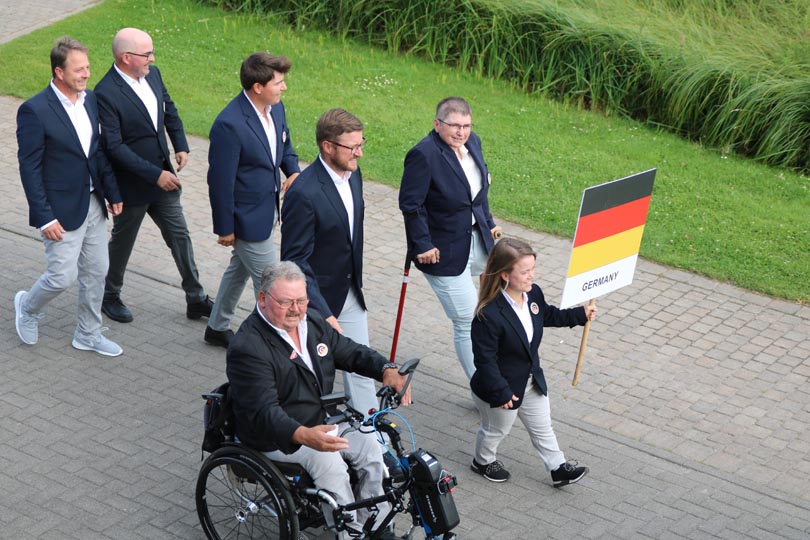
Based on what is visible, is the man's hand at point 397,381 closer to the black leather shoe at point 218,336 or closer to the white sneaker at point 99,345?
the black leather shoe at point 218,336

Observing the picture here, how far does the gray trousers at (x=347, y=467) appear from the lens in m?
5.32

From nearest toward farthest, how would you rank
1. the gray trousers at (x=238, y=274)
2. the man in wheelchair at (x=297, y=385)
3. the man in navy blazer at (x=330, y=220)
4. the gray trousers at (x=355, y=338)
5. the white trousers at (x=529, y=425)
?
the man in wheelchair at (x=297, y=385) → the man in navy blazer at (x=330, y=220) → the white trousers at (x=529, y=425) → the gray trousers at (x=355, y=338) → the gray trousers at (x=238, y=274)

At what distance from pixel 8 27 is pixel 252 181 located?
8972 millimetres

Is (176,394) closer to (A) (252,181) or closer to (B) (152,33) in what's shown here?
(A) (252,181)

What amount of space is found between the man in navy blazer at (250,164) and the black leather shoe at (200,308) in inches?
26.1

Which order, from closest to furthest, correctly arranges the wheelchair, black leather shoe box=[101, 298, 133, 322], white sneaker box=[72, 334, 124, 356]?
1. the wheelchair
2. white sneaker box=[72, 334, 124, 356]
3. black leather shoe box=[101, 298, 133, 322]

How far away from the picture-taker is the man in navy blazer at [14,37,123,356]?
7.02 meters

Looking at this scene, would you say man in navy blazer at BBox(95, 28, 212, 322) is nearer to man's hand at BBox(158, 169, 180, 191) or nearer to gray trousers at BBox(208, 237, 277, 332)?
man's hand at BBox(158, 169, 180, 191)

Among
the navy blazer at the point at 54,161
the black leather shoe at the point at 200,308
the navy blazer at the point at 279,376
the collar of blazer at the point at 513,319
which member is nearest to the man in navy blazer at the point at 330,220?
the navy blazer at the point at 279,376

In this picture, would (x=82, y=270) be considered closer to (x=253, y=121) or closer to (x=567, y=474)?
(x=253, y=121)

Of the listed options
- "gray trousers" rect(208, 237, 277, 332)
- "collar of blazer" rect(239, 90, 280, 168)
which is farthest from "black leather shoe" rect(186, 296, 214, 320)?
"collar of blazer" rect(239, 90, 280, 168)

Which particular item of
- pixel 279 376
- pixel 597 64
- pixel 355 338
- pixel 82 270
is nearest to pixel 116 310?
pixel 82 270

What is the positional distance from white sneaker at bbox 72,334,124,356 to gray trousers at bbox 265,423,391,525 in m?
2.60

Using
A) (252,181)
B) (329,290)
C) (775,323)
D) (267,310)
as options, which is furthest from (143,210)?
(775,323)
